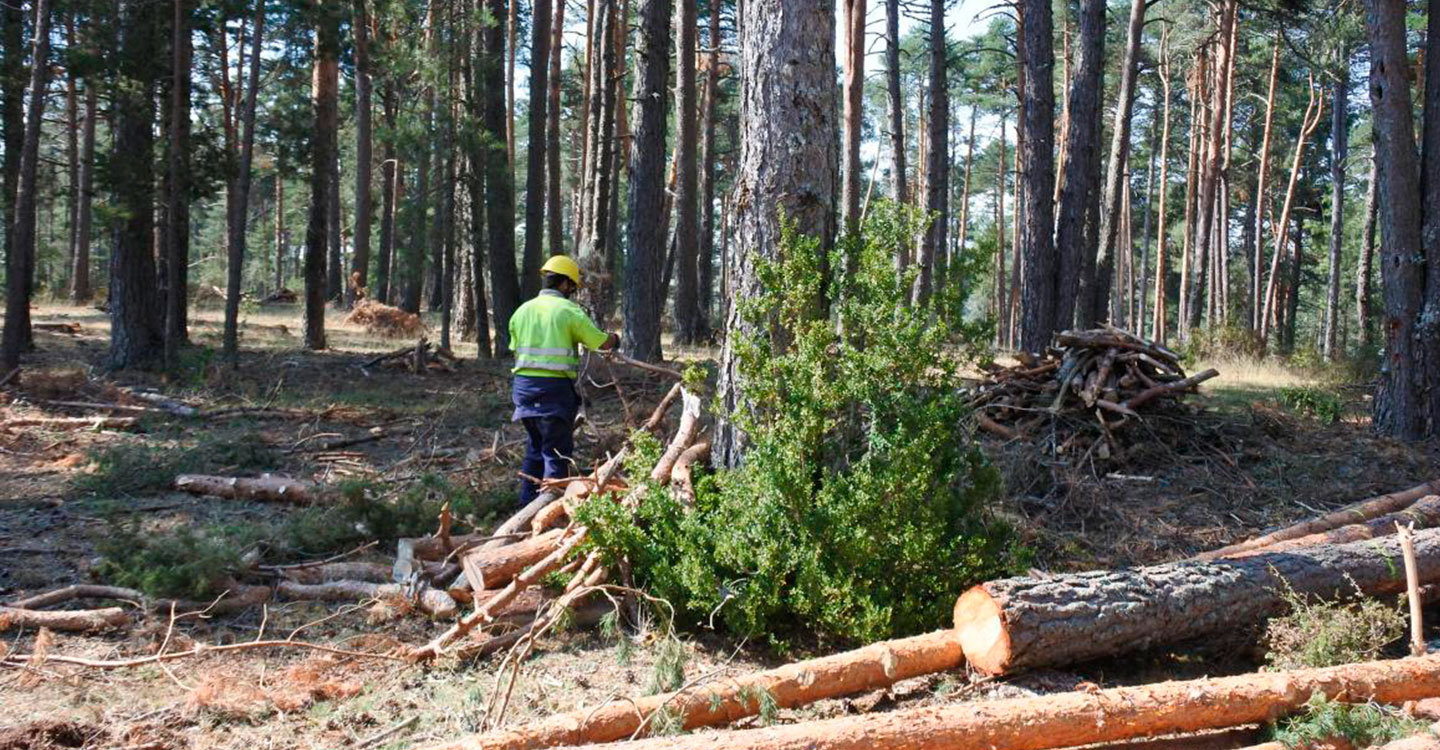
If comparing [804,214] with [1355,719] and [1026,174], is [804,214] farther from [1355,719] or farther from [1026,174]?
[1026,174]

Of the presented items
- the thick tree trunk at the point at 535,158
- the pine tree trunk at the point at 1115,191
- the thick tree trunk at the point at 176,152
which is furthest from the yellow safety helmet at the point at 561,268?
the pine tree trunk at the point at 1115,191

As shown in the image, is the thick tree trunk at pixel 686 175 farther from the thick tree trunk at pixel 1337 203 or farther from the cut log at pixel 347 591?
the thick tree trunk at pixel 1337 203

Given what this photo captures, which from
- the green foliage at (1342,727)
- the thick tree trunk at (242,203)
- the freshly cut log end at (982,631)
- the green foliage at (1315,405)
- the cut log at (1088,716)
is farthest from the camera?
the thick tree trunk at (242,203)

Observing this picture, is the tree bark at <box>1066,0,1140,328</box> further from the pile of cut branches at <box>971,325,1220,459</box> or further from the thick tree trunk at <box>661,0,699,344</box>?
the pile of cut branches at <box>971,325,1220,459</box>

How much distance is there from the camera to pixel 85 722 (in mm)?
4441

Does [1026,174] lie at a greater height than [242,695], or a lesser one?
greater

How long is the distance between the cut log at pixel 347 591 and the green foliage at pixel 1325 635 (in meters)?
4.27

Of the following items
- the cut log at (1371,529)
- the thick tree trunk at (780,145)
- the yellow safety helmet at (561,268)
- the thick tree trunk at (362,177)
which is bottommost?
the cut log at (1371,529)

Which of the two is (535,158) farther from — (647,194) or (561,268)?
(561,268)

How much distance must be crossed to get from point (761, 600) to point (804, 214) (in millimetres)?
2276

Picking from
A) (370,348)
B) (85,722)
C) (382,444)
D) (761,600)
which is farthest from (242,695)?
(370,348)

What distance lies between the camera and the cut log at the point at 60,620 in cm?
550

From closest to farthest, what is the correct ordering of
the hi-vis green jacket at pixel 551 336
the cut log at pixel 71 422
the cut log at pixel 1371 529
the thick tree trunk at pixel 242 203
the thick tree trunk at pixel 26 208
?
the cut log at pixel 1371 529, the hi-vis green jacket at pixel 551 336, the cut log at pixel 71 422, the thick tree trunk at pixel 26 208, the thick tree trunk at pixel 242 203

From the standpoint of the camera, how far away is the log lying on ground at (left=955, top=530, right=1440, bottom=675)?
484cm
